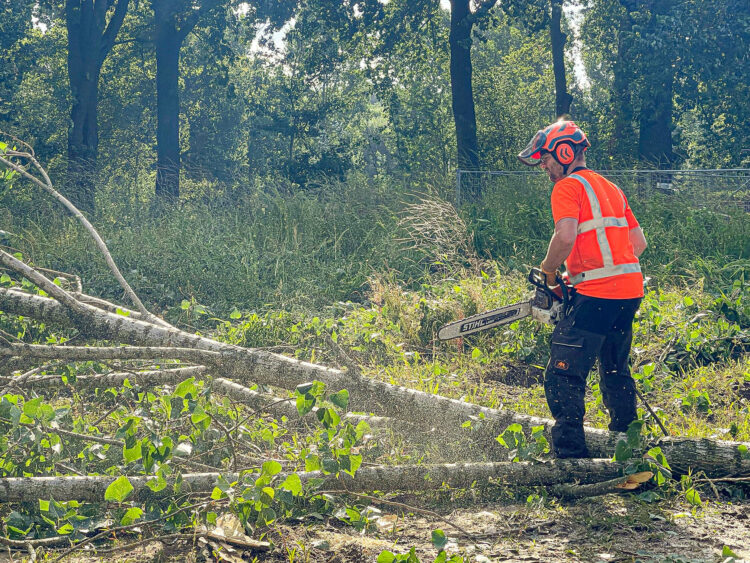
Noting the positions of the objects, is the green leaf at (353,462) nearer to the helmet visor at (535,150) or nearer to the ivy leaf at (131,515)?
the ivy leaf at (131,515)

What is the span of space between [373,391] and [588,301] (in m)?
1.33

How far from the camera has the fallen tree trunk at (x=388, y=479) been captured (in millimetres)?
3330

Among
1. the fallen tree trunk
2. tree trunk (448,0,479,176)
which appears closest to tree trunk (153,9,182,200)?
tree trunk (448,0,479,176)

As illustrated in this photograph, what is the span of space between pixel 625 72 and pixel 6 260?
56.2 ft

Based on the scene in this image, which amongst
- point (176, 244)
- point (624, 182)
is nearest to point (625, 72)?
point (624, 182)

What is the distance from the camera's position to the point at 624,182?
11344 mm

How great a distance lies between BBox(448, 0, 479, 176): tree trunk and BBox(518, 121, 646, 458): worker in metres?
12.6

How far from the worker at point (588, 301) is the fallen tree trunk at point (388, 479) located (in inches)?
5.1

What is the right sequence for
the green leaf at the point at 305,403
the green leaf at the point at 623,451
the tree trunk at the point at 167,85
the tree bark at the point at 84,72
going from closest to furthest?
1. the green leaf at the point at 305,403
2. the green leaf at the point at 623,451
3. the tree bark at the point at 84,72
4. the tree trunk at the point at 167,85

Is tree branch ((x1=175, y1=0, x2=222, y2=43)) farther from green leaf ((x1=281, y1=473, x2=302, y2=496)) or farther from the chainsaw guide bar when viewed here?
green leaf ((x1=281, y1=473, x2=302, y2=496))

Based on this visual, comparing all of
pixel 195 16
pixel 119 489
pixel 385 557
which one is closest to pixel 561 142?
pixel 385 557

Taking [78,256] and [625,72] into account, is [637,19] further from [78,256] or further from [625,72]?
[78,256]

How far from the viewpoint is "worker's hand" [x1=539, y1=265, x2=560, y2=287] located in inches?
157

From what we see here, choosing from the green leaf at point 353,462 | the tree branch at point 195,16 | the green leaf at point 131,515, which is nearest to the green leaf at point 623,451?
the green leaf at point 353,462
